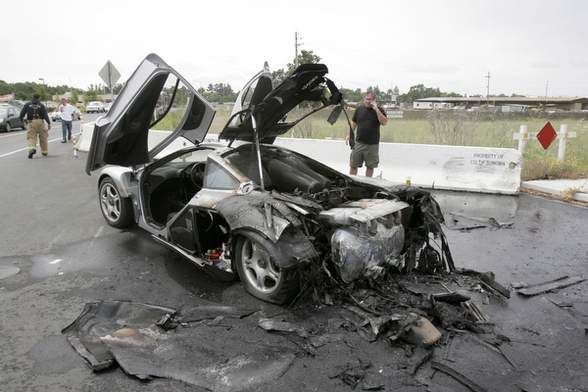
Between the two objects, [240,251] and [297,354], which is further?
[240,251]

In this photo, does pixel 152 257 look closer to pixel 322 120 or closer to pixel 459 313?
pixel 459 313

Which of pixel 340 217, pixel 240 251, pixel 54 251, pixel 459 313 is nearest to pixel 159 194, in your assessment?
pixel 54 251

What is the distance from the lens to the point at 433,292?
4.37m

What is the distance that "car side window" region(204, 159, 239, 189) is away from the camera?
4.62m

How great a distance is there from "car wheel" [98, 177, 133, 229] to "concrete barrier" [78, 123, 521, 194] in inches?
98.2

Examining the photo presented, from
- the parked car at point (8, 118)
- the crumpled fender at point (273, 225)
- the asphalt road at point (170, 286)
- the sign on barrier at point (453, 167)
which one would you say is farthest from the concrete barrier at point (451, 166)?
the parked car at point (8, 118)

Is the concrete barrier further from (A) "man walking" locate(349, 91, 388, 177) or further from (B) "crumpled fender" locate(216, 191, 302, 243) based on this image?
(B) "crumpled fender" locate(216, 191, 302, 243)

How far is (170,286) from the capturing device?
4.71 meters

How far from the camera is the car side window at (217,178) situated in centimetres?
462

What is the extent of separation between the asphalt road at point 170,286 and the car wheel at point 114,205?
0.23 metres

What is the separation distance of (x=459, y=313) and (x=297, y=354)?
1424 millimetres

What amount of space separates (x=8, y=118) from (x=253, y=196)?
25.2 meters

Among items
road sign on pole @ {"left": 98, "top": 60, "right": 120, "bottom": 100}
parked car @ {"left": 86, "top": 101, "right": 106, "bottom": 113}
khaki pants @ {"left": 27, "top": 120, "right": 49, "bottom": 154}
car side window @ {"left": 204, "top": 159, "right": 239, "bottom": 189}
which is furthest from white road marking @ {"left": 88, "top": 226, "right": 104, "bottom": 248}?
parked car @ {"left": 86, "top": 101, "right": 106, "bottom": 113}

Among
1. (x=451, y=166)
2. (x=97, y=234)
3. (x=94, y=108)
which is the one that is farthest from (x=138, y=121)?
(x=94, y=108)
